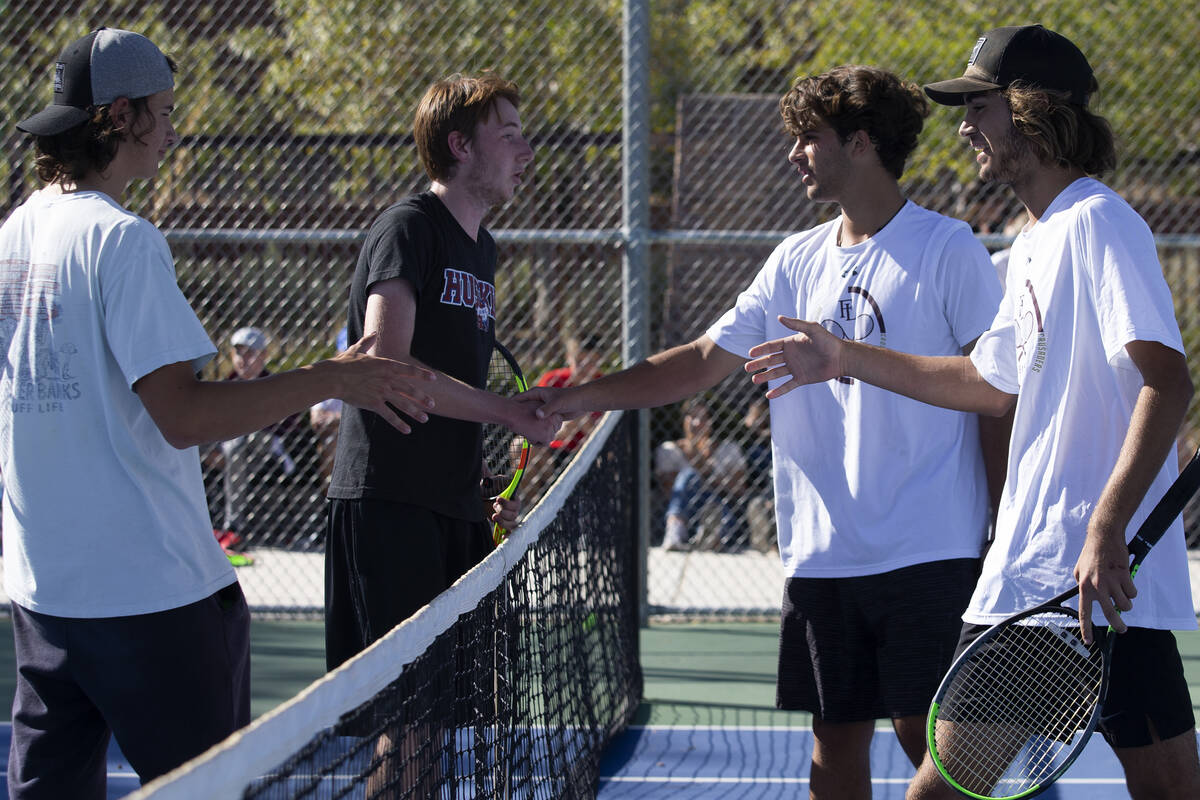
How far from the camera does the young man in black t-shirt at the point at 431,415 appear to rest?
9.71 ft

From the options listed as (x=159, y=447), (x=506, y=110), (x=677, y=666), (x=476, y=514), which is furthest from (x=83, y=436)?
(x=677, y=666)

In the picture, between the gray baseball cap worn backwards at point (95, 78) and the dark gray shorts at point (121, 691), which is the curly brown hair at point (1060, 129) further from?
the dark gray shorts at point (121, 691)

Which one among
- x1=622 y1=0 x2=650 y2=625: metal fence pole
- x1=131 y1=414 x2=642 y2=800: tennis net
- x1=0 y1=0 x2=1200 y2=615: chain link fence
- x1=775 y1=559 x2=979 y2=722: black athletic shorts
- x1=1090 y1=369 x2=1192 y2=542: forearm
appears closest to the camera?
x1=131 y1=414 x2=642 y2=800: tennis net

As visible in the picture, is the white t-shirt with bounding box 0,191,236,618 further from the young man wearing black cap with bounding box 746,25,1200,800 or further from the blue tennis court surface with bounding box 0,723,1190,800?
the blue tennis court surface with bounding box 0,723,1190,800

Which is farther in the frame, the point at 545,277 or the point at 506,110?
the point at 545,277

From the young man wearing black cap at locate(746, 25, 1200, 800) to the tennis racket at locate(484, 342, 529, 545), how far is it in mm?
1345

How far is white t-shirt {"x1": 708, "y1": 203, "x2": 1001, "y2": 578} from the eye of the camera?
9.84 feet

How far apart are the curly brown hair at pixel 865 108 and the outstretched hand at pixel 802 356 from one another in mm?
609

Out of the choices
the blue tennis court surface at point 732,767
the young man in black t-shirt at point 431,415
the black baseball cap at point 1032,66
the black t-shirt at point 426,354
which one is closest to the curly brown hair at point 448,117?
the young man in black t-shirt at point 431,415

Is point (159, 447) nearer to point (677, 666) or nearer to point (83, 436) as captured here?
point (83, 436)

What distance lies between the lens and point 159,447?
231 centimetres

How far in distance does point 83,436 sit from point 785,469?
1673mm

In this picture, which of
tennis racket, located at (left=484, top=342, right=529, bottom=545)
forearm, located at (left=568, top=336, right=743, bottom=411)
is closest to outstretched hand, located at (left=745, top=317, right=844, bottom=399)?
forearm, located at (left=568, top=336, right=743, bottom=411)

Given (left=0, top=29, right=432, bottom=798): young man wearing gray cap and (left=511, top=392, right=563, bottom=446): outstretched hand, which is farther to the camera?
(left=511, top=392, right=563, bottom=446): outstretched hand
